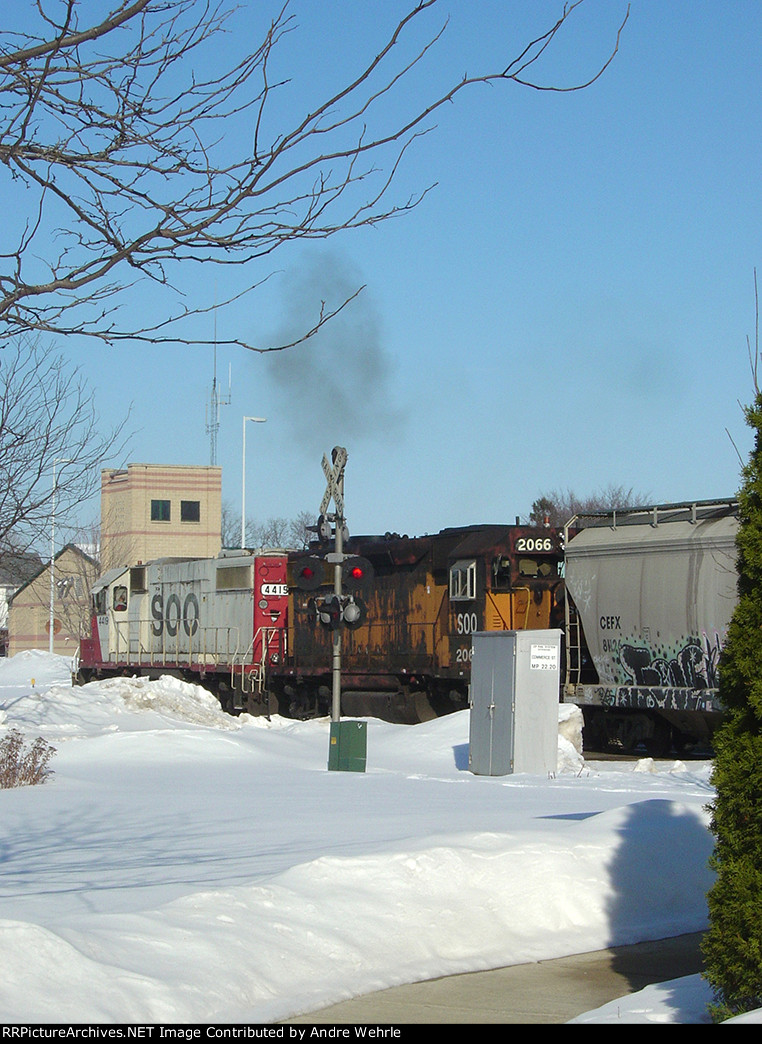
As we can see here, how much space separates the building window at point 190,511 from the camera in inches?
3027

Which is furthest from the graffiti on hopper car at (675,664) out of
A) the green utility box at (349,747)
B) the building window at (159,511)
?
the building window at (159,511)

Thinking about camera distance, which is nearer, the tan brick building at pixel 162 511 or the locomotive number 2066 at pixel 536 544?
the locomotive number 2066 at pixel 536 544

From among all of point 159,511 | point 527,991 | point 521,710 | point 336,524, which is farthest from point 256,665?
point 159,511

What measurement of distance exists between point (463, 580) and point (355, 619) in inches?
216

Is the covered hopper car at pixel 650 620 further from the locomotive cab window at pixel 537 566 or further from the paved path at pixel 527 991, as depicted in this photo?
the paved path at pixel 527 991

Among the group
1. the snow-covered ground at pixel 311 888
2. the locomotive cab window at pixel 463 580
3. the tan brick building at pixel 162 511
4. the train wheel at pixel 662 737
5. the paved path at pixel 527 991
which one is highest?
the tan brick building at pixel 162 511

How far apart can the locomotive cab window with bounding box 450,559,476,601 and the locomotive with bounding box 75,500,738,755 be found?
4cm

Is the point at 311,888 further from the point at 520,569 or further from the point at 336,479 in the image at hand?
the point at 520,569

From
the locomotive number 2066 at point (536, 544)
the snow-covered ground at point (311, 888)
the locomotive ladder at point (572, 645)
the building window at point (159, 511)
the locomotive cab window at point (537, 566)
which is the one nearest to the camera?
the snow-covered ground at point (311, 888)

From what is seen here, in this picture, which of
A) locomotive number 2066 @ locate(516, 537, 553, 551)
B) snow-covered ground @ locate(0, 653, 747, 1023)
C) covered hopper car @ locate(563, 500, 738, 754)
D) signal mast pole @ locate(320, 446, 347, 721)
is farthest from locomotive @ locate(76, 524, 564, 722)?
snow-covered ground @ locate(0, 653, 747, 1023)

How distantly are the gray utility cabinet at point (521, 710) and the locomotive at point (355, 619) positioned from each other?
2970mm

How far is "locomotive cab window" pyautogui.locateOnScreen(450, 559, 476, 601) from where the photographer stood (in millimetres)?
23844

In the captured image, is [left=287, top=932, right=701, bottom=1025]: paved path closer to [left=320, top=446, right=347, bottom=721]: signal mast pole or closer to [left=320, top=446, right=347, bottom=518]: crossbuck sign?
[left=320, top=446, right=347, bottom=721]: signal mast pole

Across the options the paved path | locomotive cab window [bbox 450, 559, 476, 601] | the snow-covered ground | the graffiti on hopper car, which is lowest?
the paved path
